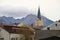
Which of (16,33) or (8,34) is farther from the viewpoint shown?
(16,33)

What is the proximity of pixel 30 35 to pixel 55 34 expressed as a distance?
1313 centimetres

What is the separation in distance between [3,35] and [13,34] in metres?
A: 1.65

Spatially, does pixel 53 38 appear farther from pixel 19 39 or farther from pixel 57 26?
pixel 19 39

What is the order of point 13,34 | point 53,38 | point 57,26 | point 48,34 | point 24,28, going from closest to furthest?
point 53,38, point 48,34, point 57,26, point 13,34, point 24,28

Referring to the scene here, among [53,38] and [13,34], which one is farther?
[13,34]

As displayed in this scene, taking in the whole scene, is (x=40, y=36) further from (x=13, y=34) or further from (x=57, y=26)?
(x=13, y=34)

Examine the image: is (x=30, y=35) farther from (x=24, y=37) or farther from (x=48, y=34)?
(x=48, y=34)

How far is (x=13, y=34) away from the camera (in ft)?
126

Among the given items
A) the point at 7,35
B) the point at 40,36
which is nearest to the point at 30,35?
the point at 7,35

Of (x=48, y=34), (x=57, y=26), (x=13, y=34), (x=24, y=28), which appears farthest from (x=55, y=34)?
(x=24, y=28)

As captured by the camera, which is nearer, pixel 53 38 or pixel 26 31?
pixel 53 38

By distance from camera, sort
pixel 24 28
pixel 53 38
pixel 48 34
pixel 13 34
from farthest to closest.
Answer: pixel 24 28
pixel 13 34
pixel 48 34
pixel 53 38

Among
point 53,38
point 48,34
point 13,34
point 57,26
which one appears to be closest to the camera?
point 53,38

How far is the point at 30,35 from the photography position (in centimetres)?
4041
